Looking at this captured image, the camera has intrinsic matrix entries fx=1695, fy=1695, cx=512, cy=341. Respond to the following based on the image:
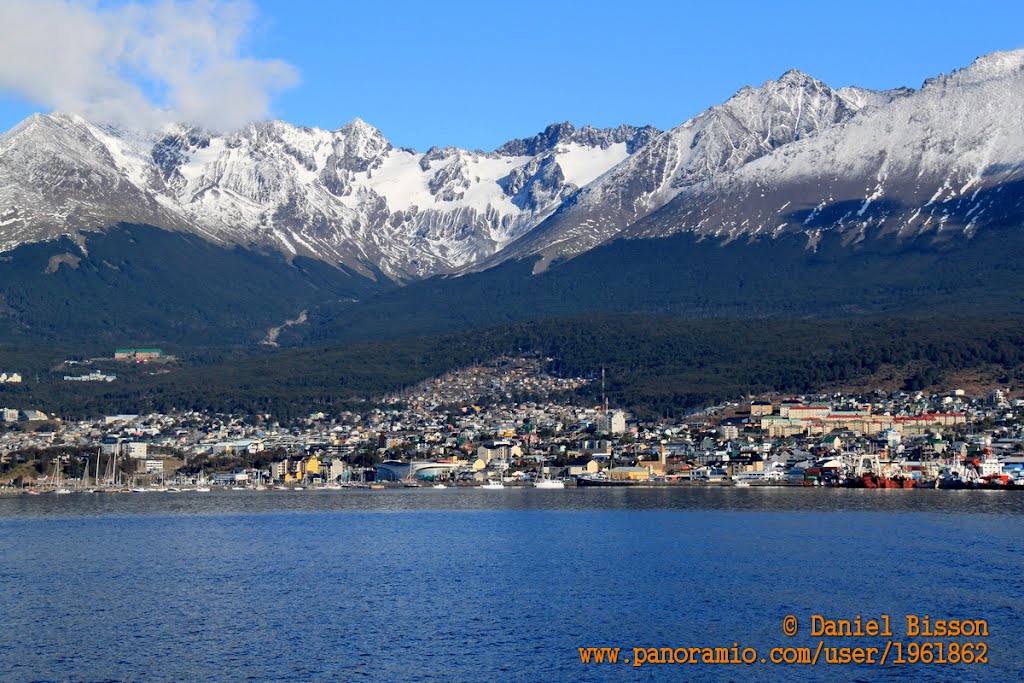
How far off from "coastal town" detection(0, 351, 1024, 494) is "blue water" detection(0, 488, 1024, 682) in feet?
112

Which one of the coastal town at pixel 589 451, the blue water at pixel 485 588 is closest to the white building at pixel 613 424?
the coastal town at pixel 589 451

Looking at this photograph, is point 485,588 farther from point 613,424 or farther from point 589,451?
point 613,424

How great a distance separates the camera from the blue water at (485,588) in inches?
2030

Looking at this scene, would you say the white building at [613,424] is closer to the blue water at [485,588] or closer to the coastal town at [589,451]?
the coastal town at [589,451]

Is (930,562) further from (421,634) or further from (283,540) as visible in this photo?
(283,540)

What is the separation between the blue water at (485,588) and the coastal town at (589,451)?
34.1 meters

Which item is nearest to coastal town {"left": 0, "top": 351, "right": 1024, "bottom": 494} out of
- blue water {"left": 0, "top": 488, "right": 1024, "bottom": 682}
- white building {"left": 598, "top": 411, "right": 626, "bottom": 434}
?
white building {"left": 598, "top": 411, "right": 626, "bottom": 434}

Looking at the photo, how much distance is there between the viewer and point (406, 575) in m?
71.4

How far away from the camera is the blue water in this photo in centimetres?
5156

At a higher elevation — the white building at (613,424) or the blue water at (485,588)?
the white building at (613,424)

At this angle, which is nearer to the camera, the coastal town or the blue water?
the blue water

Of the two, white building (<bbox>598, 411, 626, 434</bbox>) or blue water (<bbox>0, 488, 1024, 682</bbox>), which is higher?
white building (<bbox>598, 411, 626, 434</bbox>)

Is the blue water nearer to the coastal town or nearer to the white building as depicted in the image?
the coastal town

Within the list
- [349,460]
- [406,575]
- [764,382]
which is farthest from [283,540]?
[764,382]
